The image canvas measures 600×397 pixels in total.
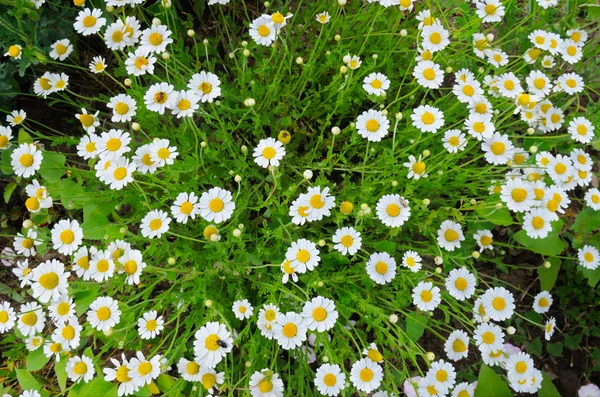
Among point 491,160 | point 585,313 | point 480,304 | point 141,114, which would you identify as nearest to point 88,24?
point 141,114

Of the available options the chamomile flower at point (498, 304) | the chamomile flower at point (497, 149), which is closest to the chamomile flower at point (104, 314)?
the chamomile flower at point (498, 304)

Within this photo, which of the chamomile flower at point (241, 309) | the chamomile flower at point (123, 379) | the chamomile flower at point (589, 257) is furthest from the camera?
the chamomile flower at point (589, 257)

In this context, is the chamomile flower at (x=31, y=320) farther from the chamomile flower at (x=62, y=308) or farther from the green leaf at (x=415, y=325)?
the green leaf at (x=415, y=325)

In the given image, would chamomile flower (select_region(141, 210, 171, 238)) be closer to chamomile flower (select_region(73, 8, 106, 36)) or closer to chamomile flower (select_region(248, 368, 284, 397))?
chamomile flower (select_region(248, 368, 284, 397))

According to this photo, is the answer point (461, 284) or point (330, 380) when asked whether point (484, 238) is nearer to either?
point (461, 284)

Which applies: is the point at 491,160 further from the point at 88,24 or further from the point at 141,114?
the point at 88,24

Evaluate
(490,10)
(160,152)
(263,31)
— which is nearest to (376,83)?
(263,31)
